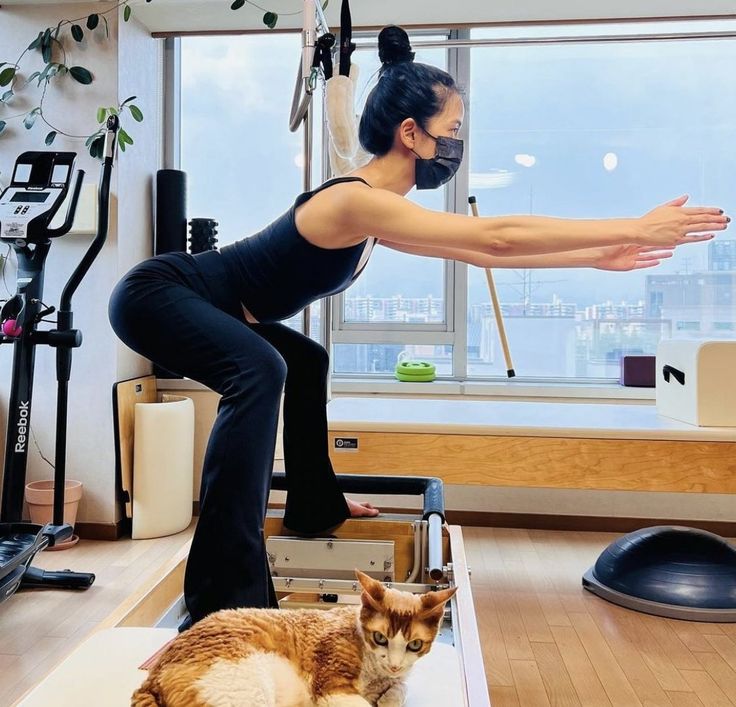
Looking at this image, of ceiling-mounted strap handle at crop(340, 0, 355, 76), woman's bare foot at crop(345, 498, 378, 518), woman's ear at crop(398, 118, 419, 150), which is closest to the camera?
woman's ear at crop(398, 118, 419, 150)

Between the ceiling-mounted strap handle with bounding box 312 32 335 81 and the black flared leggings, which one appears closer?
the black flared leggings

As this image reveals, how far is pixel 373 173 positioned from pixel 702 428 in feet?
5.66

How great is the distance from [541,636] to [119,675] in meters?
1.52

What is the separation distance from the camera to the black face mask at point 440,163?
1260 mm

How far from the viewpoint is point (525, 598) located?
2.52 metres

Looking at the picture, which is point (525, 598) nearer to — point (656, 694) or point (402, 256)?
point (656, 694)

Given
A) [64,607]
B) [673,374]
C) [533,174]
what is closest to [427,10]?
[533,174]

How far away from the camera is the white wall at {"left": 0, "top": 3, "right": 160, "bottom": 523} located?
3201mm

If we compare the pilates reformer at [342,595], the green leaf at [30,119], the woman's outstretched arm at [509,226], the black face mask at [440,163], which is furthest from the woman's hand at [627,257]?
the green leaf at [30,119]

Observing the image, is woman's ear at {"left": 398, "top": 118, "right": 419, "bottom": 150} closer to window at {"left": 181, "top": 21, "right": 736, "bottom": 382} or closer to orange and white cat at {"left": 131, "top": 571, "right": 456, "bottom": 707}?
orange and white cat at {"left": 131, "top": 571, "right": 456, "bottom": 707}

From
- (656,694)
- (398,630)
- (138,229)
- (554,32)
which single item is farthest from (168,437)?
(554,32)

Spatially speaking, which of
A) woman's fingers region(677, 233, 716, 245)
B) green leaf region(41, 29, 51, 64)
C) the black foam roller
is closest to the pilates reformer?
woman's fingers region(677, 233, 716, 245)

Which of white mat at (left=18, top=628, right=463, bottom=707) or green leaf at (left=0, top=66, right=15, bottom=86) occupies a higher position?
green leaf at (left=0, top=66, right=15, bottom=86)

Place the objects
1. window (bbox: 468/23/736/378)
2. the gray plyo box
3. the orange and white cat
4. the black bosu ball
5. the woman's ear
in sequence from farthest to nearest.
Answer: window (bbox: 468/23/736/378) < the black bosu ball < the gray plyo box < the woman's ear < the orange and white cat
